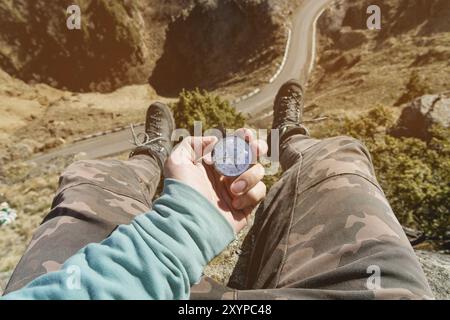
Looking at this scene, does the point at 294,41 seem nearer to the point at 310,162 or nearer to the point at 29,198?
the point at 29,198

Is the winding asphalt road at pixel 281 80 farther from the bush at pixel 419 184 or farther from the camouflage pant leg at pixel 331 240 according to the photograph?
the camouflage pant leg at pixel 331 240

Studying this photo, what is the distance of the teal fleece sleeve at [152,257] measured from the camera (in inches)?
59.7

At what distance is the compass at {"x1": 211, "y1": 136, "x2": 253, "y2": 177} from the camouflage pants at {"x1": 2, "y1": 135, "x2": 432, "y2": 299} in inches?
28.3

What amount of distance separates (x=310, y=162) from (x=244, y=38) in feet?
138

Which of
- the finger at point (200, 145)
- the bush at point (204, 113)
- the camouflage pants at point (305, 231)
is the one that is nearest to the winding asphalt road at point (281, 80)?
the bush at point (204, 113)

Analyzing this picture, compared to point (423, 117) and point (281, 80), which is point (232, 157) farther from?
point (281, 80)

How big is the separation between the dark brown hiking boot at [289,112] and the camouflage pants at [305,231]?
1787 millimetres

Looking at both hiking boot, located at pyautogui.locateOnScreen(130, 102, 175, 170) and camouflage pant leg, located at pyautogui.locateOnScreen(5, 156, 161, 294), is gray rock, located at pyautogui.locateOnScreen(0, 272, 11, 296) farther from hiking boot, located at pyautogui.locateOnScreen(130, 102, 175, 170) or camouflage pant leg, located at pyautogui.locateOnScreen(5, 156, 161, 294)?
camouflage pant leg, located at pyautogui.locateOnScreen(5, 156, 161, 294)

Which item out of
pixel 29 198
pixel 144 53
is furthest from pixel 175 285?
pixel 144 53

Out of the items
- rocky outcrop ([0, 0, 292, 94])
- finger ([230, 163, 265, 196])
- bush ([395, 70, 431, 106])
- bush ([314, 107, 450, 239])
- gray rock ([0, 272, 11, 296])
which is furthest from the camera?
rocky outcrop ([0, 0, 292, 94])

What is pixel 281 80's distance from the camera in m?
37.7

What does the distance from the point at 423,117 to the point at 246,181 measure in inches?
662

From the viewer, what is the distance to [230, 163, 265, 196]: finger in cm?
216

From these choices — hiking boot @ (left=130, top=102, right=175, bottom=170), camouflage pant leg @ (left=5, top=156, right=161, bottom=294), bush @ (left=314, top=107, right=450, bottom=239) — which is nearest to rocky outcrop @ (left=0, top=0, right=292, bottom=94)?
bush @ (left=314, top=107, right=450, bottom=239)
